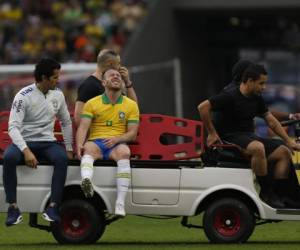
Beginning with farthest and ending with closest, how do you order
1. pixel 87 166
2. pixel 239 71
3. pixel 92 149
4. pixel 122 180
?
1. pixel 239 71
2. pixel 92 149
3. pixel 122 180
4. pixel 87 166

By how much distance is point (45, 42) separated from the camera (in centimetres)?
3469

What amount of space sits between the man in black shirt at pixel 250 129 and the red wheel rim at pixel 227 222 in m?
0.34

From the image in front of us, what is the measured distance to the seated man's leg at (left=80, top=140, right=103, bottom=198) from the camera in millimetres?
12805

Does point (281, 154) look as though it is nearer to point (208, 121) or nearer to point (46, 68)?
point (208, 121)

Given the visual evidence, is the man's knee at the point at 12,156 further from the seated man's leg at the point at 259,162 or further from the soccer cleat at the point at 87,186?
the seated man's leg at the point at 259,162

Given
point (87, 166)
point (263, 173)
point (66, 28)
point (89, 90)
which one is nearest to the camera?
point (87, 166)

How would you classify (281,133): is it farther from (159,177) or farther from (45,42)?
(45,42)

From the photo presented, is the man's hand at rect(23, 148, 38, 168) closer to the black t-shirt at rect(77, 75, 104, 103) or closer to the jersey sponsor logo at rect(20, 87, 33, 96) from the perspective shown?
the jersey sponsor logo at rect(20, 87, 33, 96)

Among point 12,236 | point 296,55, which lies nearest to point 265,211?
point 12,236

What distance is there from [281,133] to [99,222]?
1.98m

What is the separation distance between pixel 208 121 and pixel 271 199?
988mm

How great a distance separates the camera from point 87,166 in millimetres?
12938

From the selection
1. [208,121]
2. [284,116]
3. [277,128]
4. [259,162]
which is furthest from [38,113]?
[284,116]

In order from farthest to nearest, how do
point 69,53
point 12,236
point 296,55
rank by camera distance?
point 296,55, point 69,53, point 12,236
